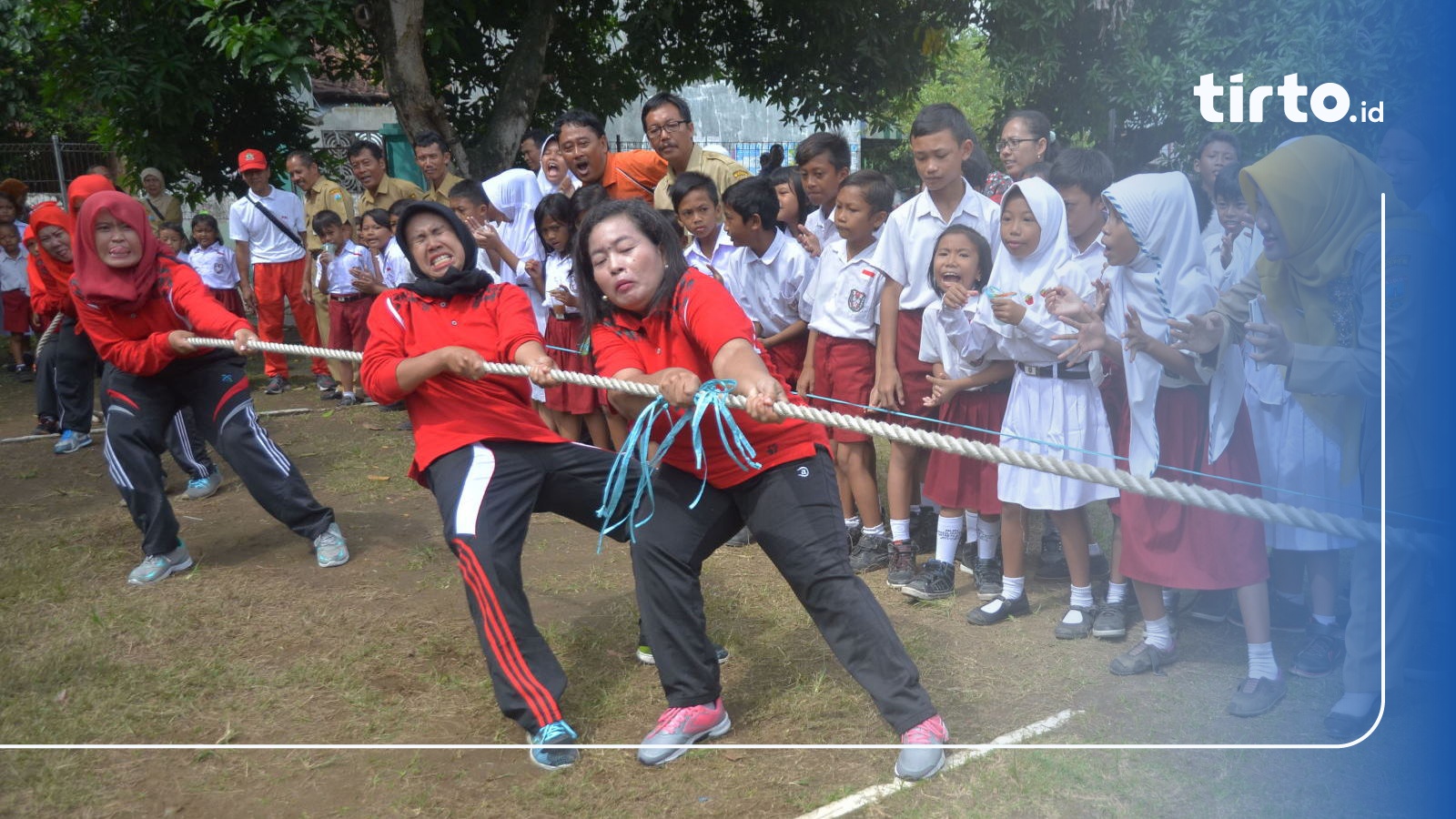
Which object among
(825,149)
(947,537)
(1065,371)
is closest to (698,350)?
(1065,371)

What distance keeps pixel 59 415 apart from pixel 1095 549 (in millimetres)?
7084

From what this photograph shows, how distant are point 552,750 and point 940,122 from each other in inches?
106

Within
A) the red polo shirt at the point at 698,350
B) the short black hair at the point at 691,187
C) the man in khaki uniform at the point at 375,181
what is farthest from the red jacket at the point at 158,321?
the man in khaki uniform at the point at 375,181

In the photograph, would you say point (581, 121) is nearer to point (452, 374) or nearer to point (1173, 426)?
point (452, 374)

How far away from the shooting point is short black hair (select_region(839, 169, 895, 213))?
4.64m

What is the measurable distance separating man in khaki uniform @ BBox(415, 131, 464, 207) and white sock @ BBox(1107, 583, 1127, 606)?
16.5 feet

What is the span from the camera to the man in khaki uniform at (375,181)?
7.92 meters

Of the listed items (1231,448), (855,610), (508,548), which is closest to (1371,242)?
(1231,448)

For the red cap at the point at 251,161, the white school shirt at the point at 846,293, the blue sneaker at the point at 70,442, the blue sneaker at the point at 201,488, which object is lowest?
the blue sneaker at the point at 201,488

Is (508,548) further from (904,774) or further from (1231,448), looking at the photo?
(1231,448)

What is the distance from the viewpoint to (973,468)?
434 centimetres

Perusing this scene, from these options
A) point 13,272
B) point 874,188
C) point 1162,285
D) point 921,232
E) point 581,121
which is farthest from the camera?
point 13,272

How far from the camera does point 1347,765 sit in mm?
2965

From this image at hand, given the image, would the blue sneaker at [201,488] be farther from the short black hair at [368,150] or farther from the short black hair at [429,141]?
the short black hair at [368,150]
